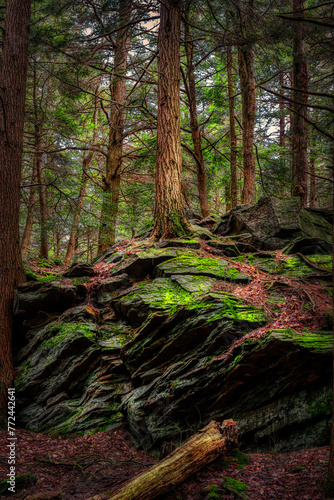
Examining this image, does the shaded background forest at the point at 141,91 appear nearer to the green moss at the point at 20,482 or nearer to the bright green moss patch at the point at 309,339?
the bright green moss patch at the point at 309,339

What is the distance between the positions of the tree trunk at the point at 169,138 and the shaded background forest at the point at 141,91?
24.3 inches

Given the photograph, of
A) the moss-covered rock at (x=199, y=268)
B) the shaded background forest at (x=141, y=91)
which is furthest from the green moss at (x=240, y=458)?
the shaded background forest at (x=141, y=91)

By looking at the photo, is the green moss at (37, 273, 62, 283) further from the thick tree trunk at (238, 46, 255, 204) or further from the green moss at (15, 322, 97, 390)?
the thick tree trunk at (238, 46, 255, 204)

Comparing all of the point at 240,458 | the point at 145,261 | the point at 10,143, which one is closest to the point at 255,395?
the point at 240,458

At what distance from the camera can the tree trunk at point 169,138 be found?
841 cm

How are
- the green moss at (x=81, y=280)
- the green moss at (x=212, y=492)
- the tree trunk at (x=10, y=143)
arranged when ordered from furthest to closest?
the green moss at (x=81, y=280)
the tree trunk at (x=10, y=143)
the green moss at (x=212, y=492)

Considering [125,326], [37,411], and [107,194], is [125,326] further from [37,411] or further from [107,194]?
[107,194]

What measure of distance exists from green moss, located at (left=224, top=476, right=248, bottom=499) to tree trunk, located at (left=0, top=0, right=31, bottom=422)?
5.35 meters

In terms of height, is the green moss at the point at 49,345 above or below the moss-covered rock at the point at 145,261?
below

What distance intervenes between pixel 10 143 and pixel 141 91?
27.6ft

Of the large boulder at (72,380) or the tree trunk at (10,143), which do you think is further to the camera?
the tree trunk at (10,143)

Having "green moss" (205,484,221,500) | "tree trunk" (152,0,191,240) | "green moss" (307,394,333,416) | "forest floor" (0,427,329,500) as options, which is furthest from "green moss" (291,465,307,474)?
"tree trunk" (152,0,191,240)

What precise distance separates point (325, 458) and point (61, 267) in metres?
9.47

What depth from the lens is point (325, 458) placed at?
3.47 m
